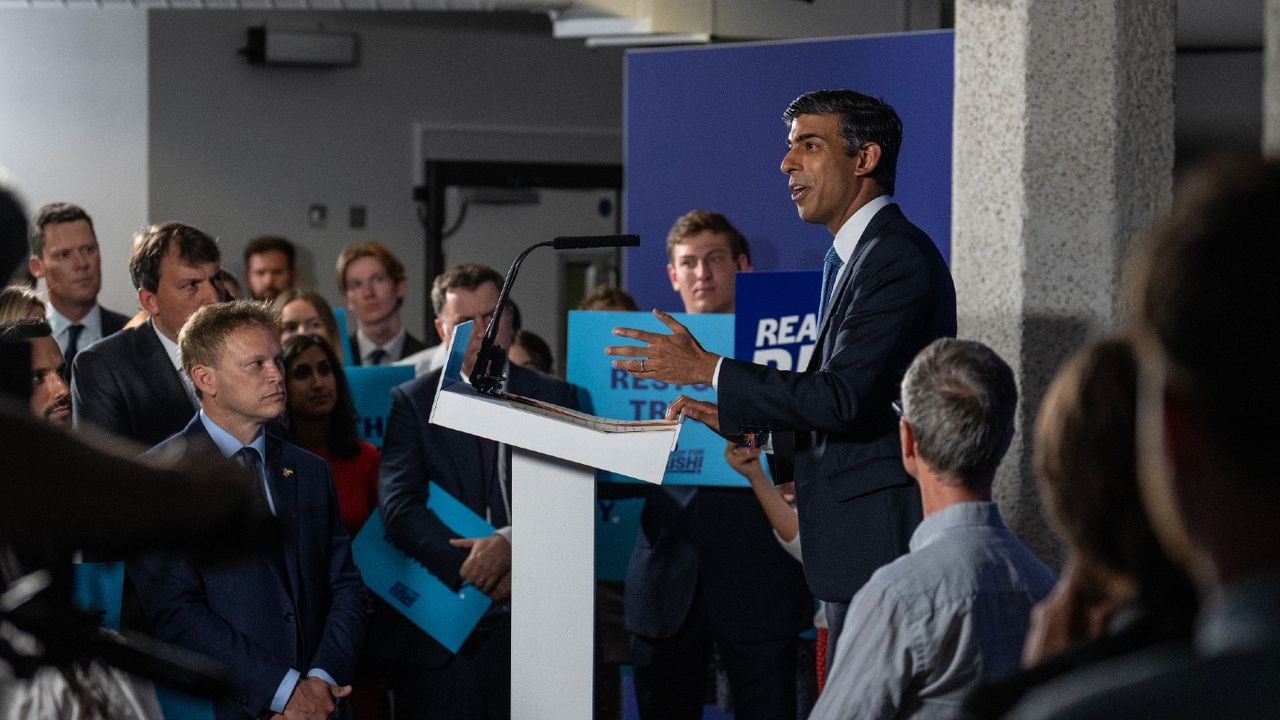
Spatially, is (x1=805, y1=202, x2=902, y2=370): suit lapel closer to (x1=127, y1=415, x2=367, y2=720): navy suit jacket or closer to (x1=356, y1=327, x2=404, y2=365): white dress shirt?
(x1=127, y1=415, x2=367, y2=720): navy suit jacket

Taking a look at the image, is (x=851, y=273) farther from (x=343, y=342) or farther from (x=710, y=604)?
(x=343, y=342)

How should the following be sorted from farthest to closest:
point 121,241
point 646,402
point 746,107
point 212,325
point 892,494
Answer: point 121,241, point 746,107, point 646,402, point 212,325, point 892,494

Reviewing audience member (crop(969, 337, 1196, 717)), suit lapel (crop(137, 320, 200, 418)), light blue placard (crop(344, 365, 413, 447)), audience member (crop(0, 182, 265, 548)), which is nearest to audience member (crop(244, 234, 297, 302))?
light blue placard (crop(344, 365, 413, 447))

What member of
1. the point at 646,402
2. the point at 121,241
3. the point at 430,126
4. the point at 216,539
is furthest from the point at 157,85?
the point at 216,539

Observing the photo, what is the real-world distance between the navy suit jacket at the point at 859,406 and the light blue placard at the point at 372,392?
2059mm

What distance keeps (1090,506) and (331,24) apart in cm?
891

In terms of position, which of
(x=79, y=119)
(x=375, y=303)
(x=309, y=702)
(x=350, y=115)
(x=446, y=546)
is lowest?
(x=309, y=702)

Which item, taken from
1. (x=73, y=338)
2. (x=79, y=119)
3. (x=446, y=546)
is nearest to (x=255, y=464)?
(x=446, y=546)

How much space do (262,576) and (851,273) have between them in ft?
4.46

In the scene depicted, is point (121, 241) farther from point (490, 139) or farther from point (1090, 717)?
point (1090, 717)

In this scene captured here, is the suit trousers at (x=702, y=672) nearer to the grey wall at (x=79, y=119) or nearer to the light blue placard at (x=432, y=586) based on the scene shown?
the light blue placard at (x=432, y=586)

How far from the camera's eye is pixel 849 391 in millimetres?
2660

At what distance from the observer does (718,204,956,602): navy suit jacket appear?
2.67 metres

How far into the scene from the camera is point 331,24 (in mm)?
9289
